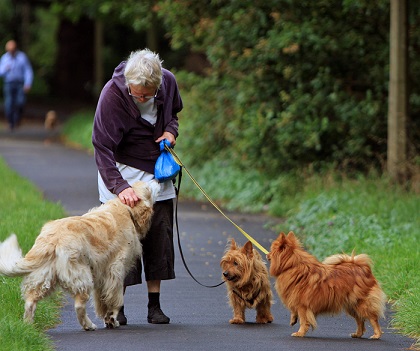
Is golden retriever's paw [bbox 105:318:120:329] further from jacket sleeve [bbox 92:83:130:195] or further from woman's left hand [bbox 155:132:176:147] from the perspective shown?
woman's left hand [bbox 155:132:176:147]

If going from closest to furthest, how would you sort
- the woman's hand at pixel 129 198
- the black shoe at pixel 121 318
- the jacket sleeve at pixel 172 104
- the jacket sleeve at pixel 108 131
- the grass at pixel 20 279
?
the grass at pixel 20 279 < the woman's hand at pixel 129 198 < the jacket sleeve at pixel 108 131 < the black shoe at pixel 121 318 < the jacket sleeve at pixel 172 104

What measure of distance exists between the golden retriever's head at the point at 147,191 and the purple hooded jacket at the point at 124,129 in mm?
86

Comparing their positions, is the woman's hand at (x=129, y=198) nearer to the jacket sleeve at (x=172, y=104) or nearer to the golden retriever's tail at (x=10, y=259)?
the jacket sleeve at (x=172, y=104)

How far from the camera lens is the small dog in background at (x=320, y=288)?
7914 millimetres

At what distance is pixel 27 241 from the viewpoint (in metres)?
10.8

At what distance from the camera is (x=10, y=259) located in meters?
7.57

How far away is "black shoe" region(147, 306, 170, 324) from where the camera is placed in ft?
28.1

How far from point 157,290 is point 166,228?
501mm

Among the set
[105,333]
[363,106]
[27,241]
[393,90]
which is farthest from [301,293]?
[363,106]

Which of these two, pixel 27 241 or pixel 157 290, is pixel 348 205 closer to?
pixel 27 241

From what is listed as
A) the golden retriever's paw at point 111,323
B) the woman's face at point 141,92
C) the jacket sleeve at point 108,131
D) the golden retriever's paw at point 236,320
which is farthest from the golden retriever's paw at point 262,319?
the woman's face at point 141,92

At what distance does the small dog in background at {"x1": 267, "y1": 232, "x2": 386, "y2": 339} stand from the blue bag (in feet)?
3.31

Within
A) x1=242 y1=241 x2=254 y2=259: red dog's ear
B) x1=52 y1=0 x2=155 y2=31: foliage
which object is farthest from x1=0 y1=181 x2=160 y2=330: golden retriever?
x1=52 y1=0 x2=155 y2=31: foliage

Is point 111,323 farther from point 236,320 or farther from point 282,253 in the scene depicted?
point 282,253
